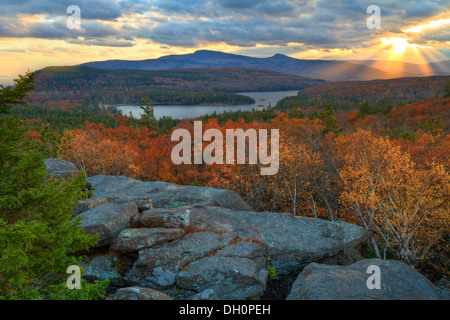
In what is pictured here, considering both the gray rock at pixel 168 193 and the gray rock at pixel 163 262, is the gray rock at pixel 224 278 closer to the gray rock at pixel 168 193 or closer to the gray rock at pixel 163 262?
the gray rock at pixel 163 262

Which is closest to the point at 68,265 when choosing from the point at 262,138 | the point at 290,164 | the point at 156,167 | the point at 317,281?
the point at 317,281

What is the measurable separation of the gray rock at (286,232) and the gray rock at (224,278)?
7.40ft

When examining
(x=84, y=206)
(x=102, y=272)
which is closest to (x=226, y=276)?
(x=102, y=272)

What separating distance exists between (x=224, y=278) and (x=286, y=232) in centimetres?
529

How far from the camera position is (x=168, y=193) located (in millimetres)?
20938

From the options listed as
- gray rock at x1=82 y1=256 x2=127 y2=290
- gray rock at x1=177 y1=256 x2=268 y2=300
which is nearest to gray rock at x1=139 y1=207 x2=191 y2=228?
gray rock at x1=177 y1=256 x2=268 y2=300

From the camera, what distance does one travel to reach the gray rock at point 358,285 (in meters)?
10.0

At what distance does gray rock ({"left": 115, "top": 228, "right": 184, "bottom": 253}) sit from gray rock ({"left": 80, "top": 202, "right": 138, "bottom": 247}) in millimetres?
1121

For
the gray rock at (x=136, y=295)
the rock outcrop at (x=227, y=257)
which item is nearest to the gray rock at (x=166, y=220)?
the rock outcrop at (x=227, y=257)

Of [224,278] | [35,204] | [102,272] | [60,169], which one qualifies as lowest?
[224,278]

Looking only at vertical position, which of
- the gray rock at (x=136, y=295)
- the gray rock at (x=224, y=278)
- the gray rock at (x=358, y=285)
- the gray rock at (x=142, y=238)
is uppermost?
the gray rock at (x=142, y=238)

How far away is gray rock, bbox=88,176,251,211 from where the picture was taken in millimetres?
19812

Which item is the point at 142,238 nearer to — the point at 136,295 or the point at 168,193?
the point at 136,295

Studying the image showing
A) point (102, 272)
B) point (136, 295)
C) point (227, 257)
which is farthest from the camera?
point (227, 257)
